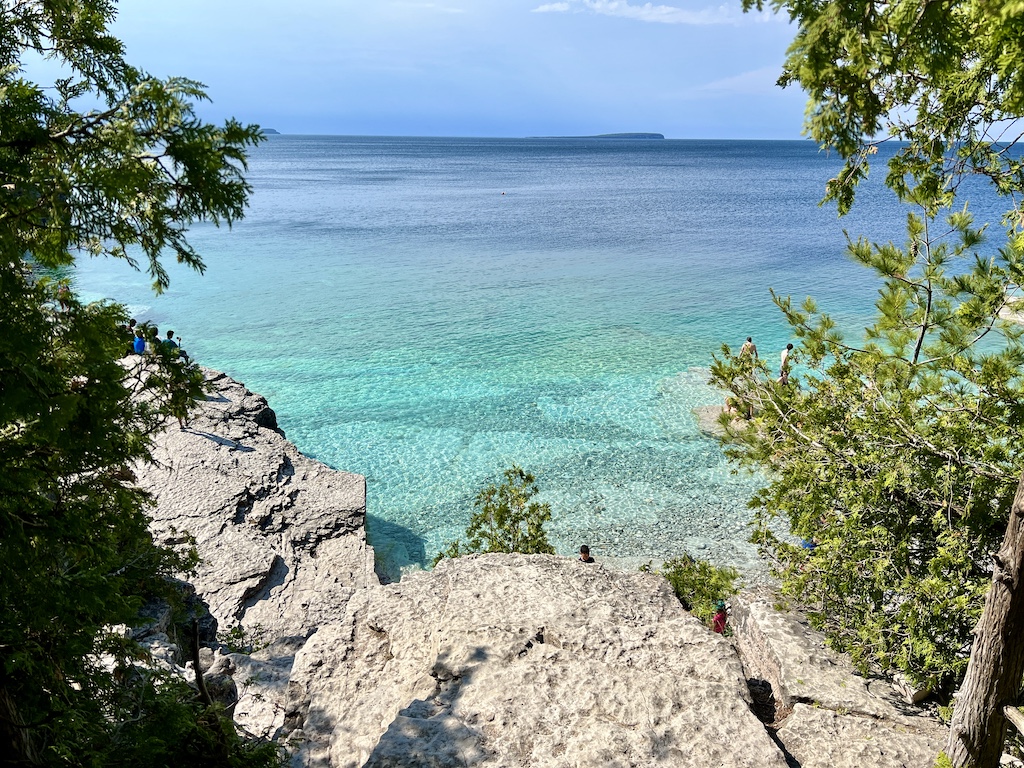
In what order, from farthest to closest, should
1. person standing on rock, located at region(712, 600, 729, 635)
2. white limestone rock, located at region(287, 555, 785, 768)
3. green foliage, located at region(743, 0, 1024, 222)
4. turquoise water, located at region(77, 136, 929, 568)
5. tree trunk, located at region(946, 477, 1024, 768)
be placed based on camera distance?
1. turquoise water, located at region(77, 136, 929, 568)
2. person standing on rock, located at region(712, 600, 729, 635)
3. white limestone rock, located at region(287, 555, 785, 768)
4. tree trunk, located at region(946, 477, 1024, 768)
5. green foliage, located at region(743, 0, 1024, 222)

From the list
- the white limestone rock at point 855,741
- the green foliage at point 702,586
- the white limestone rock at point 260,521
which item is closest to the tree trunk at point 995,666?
the white limestone rock at point 855,741

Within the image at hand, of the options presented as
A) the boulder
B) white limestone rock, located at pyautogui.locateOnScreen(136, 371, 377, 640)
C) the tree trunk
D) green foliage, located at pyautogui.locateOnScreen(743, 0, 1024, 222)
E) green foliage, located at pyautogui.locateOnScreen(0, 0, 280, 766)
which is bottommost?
white limestone rock, located at pyautogui.locateOnScreen(136, 371, 377, 640)

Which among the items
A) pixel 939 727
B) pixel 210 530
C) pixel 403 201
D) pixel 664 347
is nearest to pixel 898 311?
pixel 939 727

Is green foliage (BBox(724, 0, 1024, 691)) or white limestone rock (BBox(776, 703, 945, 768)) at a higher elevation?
green foliage (BBox(724, 0, 1024, 691))

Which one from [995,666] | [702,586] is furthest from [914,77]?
[702,586]

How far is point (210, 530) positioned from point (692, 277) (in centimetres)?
3301

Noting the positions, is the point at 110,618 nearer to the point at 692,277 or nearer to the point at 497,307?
the point at 497,307

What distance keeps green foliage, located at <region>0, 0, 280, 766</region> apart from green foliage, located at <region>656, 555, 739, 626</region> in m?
6.88

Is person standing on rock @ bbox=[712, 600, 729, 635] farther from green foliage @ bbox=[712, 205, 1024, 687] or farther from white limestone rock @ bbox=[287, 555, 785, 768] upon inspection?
green foliage @ bbox=[712, 205, 1024, 687]

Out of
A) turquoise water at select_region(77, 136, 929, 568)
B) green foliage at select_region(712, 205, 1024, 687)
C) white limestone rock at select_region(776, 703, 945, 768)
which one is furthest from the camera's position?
turquoise water at select_region(77, 136, 929, 568)

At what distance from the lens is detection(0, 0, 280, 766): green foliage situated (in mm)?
3652

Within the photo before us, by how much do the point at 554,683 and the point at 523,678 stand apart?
30 cm

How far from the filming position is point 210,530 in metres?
12.9

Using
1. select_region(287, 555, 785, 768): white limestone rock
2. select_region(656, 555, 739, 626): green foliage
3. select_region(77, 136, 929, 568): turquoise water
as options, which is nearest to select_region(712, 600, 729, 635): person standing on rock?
select_region(656, 555, 739, 626): green foliage
